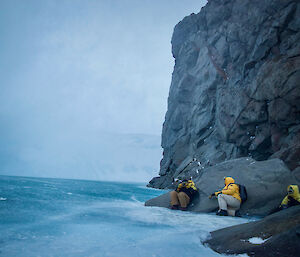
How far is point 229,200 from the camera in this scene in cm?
977

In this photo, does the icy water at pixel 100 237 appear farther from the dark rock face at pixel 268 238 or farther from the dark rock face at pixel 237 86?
the dark rock face at pixel 237 86

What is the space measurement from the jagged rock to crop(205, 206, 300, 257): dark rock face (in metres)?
5.11

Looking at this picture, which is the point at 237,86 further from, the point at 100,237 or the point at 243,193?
the point at 100,237

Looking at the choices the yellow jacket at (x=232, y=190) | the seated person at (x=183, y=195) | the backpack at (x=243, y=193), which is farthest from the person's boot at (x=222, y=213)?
the seated person at (x=183, y=195)

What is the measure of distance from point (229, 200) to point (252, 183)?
1759 mm

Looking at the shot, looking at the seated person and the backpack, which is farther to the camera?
the seated person

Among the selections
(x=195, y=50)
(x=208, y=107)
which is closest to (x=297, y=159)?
A: (x=208, y=107)

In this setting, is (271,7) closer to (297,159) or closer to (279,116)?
(279,116)

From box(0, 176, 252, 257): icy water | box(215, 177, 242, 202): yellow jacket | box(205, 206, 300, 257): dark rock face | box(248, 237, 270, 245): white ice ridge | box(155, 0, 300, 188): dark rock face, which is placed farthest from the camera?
box(155, 0, 300, 188): dark rock face

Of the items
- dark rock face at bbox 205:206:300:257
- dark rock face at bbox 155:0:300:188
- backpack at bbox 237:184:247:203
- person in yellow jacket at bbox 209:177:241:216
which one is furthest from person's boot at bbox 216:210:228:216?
dark rock face at bbox 155:0:300:188

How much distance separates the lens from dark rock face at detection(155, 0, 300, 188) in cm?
2242

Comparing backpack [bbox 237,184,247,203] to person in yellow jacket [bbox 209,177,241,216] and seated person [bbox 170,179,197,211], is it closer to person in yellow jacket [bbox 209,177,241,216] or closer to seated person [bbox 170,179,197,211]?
person in yellow jacket [bbox 209,177,241,216]

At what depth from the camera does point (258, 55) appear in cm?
2872

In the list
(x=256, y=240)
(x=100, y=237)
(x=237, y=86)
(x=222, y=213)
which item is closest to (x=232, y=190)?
(x=222, y=213)
